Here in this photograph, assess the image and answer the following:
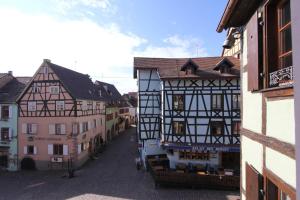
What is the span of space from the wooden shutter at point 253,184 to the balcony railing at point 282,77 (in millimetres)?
1624

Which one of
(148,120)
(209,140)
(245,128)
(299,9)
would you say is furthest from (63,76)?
(299,9)

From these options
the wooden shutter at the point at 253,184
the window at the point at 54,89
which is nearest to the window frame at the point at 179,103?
the window at the point at 54,89

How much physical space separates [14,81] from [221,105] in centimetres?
2628

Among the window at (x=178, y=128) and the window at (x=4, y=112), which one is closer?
the window at (x=178, y=128)

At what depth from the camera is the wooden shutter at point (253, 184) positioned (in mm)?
4551

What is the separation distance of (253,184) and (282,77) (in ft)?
7.12

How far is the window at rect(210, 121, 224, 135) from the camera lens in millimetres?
23312

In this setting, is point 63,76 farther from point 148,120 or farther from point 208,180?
point 208,180

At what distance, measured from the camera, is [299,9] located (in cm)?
177

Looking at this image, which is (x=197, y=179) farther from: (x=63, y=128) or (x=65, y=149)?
(x=63, y=128)

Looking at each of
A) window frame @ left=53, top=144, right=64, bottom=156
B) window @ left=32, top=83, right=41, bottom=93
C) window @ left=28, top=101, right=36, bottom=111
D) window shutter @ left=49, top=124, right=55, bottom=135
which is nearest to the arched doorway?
window frame @ left=53, top=144, right=64, bottom=156

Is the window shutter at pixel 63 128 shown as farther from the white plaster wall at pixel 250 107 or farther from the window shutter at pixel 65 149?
the white plaster wall at pixel 250 107

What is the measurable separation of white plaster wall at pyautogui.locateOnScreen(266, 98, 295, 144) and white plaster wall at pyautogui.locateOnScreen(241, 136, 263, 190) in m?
0.65

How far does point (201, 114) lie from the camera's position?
23.5 m
